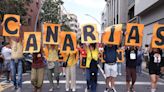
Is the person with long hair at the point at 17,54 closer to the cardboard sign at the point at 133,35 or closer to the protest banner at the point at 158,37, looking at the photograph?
the cardboard sign at the point at 133,35

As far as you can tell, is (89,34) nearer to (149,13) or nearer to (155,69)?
(155,69)

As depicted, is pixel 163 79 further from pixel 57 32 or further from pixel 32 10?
pixel 32 10

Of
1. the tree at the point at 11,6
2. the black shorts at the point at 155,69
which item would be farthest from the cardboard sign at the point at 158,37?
the tree at the point at 11,6

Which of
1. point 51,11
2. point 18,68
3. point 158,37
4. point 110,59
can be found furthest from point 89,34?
point 51,11

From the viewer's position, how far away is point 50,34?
1280 cm

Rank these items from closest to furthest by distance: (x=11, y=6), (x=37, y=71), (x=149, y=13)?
(x=37, y=71) → (x=11, y=6) → (x=149, y=13)

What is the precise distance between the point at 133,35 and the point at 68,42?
A: 2.15 meters

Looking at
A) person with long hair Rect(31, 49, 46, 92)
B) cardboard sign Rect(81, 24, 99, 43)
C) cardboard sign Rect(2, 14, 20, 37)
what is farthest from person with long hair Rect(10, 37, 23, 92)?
cardboard sign Rect(81, 24, 99, 43)

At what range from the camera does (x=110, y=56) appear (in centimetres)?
1223

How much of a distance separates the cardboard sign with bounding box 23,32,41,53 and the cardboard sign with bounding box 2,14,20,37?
0.34 m

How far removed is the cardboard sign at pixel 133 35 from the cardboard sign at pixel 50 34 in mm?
2277

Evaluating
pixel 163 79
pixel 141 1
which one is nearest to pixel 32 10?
pixel 141 1

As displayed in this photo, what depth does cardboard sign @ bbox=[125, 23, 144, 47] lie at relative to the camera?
12.5 metres

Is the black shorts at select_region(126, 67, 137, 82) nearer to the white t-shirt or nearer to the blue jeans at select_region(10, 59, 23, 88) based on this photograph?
the blue jeans at select_region(10, 59, 23, 88)
